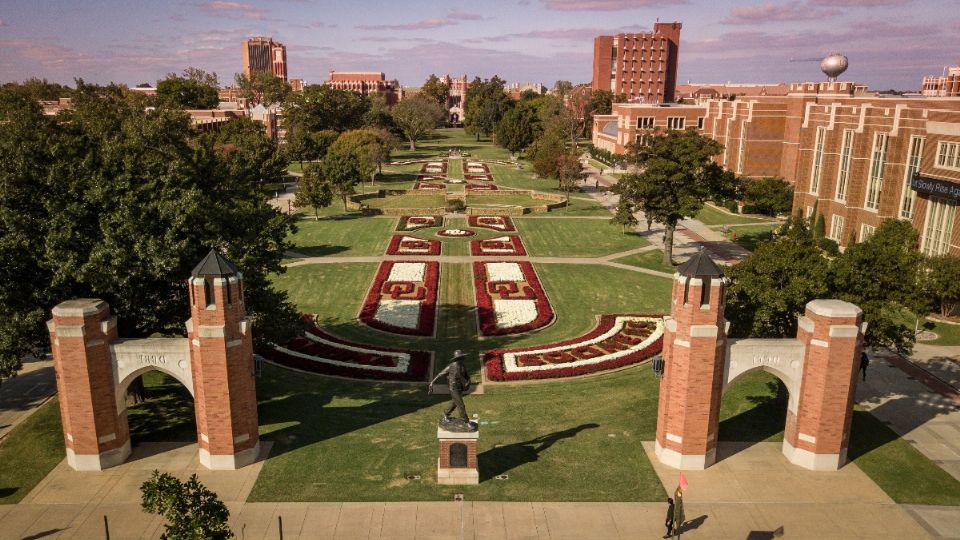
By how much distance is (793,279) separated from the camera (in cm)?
2594

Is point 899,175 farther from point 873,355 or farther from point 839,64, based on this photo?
point 839,64

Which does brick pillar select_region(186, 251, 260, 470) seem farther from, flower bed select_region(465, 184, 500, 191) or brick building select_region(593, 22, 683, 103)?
brick building select_region(593, 22, 683, 103)

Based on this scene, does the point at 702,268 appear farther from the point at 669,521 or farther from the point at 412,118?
the point at 412,118

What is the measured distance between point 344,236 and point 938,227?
47773 millimetres

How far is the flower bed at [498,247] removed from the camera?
55969mm

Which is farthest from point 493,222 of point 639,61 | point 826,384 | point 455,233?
point 639,61

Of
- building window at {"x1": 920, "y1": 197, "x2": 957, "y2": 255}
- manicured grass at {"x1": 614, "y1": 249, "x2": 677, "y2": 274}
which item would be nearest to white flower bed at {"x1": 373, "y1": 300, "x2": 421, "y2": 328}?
manicured grass at {"x1": 614, "y1": 249, "x2": 677, "y2": 274}

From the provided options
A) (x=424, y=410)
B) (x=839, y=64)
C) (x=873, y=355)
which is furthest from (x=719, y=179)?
(x=839, y=64)

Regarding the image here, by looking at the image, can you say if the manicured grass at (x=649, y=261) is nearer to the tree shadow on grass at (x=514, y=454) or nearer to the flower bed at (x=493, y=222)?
the flower bed at (x=493, y=222)

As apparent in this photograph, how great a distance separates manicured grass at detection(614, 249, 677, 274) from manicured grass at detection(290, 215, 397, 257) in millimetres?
20787

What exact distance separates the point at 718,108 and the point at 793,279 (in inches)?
2942

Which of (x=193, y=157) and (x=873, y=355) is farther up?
(x=193, y=157)

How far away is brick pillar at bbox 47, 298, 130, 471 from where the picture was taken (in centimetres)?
2142

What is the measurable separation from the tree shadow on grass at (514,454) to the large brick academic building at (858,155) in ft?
97.2
